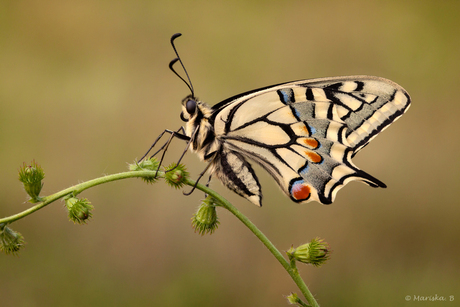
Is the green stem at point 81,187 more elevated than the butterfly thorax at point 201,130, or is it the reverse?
the butterfly thorax at point 201,130

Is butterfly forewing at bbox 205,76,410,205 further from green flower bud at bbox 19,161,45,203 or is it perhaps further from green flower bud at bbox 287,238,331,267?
green flower bud at bbox 19,161,45,203

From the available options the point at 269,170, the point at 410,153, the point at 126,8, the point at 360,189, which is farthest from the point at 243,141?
the point at 126,8

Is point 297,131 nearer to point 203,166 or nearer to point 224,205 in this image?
point 224,205

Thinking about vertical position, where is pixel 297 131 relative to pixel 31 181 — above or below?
above

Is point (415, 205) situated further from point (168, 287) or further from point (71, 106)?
point (71, 106)

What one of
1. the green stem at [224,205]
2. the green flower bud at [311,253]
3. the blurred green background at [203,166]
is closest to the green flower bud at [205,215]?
the green stem at [224,205]

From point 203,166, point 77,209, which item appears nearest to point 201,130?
point 77,209

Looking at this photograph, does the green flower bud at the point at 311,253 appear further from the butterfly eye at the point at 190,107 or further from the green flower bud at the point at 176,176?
the butterfly eye at the point at 190,107
